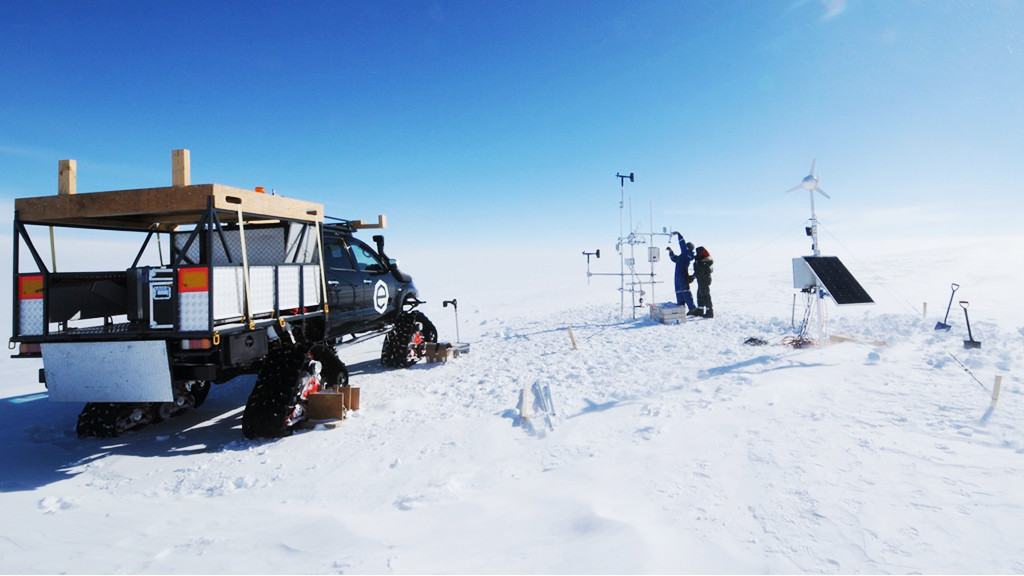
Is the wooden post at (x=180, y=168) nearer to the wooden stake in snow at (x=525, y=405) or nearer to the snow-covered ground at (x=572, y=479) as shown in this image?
the snow-covered ground at (x=572, y=479)

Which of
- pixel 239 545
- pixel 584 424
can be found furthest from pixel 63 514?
pixel 584 424

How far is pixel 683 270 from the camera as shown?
1295 centimetres

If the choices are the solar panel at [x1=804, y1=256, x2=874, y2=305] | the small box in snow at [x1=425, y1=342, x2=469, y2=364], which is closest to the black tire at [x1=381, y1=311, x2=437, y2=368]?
the small box in snow at [x1=425, y1=342, x2=469, y2=364]

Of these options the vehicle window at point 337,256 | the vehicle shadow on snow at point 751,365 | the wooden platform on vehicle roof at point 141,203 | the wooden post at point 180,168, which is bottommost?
the vehicle shadow on snow at point 751,365

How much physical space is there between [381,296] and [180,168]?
11.5 feet

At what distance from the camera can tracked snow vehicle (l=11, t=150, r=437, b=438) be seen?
4.14 metres

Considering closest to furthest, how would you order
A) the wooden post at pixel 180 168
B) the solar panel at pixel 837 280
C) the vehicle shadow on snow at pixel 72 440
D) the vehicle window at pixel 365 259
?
1. the vehicle shadow on snow at pixel 72 440
2. the wooden post at pixel 180 168
3. the vehicle window at pixel 365 259
4. the solar panel at pixel 837 280

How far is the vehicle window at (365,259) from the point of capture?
7.26 meters

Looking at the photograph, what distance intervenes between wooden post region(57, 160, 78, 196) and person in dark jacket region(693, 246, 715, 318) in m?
11.7

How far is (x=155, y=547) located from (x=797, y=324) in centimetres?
1112

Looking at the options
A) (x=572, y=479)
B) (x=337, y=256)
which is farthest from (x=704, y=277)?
(x=572, y=479)

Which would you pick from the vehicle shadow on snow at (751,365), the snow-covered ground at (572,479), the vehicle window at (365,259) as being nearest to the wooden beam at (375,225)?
the vehicle window at (365,259)

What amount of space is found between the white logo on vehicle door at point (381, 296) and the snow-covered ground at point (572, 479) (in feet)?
3.60

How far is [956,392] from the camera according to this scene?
520cm
